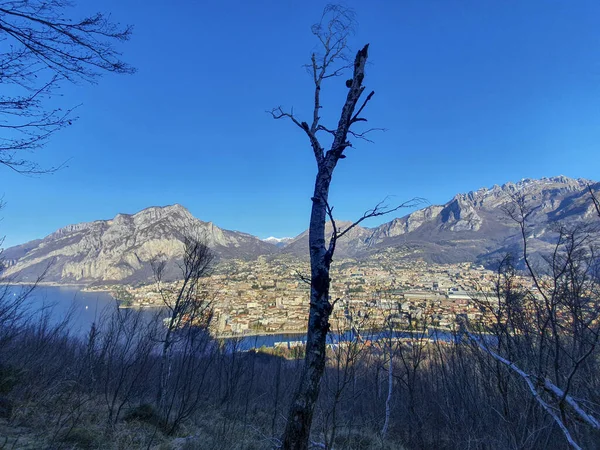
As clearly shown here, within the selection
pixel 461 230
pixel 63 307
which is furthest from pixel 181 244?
pixel 461 230

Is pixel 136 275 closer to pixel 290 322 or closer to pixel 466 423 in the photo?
pixel 290 322

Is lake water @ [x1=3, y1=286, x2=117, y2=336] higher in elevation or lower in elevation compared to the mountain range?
lower

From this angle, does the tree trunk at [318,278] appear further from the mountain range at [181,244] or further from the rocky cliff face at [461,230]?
the rocky cliff face at [461,230]

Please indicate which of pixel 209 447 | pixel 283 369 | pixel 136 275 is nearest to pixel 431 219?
pixel 136 275

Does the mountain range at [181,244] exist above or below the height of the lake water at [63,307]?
above

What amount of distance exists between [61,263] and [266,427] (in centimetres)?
8137

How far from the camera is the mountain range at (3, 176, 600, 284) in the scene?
60625 millimetres

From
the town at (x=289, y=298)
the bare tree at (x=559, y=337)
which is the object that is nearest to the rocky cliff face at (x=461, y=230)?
the town at (x=289, y=298)

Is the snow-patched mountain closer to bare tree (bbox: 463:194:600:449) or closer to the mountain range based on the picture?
the mountain range

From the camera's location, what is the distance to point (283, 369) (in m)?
19.0

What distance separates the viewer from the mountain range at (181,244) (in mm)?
60625

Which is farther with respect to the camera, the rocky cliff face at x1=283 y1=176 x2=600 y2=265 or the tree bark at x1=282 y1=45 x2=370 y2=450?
the rocky cliff face at x1=283 y1=176 x2=600 y2=265

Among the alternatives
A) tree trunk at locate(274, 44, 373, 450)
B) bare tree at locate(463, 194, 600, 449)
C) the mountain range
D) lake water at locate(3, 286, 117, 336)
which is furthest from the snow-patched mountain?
tree trunk at locate(274, 44, 373, 450)

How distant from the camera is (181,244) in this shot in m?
48.5
